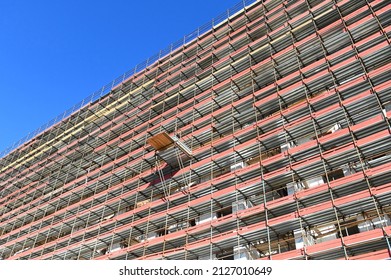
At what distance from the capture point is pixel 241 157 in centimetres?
2831

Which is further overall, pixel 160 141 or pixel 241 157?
pixel 160 141

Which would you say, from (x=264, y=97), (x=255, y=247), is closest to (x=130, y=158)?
(x=264, y=97)

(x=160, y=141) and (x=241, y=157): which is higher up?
(x=160, y=141)

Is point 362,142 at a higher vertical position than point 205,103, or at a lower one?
lower

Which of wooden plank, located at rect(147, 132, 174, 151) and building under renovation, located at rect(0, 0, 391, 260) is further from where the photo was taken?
wooden plank, located at rect(147, 132, 174, 151)

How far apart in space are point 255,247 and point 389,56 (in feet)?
47.3

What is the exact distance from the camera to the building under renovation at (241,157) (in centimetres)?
2223

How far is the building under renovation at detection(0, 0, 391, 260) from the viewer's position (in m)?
22.2

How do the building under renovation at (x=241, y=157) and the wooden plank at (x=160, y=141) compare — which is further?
the wooden plank at (x=160, y=141)

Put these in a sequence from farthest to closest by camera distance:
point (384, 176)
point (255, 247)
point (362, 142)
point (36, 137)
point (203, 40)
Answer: point (36, 137)
point (203, 40)
point (255, 247)
point (362, 142)
point (384, 176)

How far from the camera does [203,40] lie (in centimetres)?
4381

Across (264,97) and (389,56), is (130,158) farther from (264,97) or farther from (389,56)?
(389,56)
